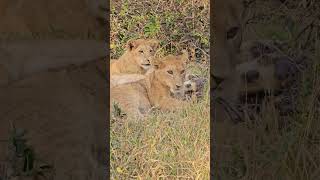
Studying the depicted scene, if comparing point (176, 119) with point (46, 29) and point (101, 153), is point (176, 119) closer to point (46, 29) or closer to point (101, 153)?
point (101, 153)

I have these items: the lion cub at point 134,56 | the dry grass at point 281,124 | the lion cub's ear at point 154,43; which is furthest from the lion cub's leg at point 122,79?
the dry grass at point 281,124

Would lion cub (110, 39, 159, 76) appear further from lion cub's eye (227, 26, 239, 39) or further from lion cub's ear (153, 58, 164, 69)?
lion cub's eye (227, 26, 239, 39)

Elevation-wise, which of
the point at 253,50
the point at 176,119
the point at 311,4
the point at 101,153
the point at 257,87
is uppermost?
the point at 311,4

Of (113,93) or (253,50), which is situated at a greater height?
(253,50)

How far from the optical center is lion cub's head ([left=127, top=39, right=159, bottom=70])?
1.98m

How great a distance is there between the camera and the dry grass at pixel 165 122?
1981 mm

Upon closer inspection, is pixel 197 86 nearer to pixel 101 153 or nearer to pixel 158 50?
pixel 158 50

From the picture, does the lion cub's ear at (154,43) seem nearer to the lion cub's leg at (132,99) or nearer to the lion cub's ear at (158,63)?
the lion cub's ear at (158,63)

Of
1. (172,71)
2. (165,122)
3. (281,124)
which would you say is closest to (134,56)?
(172,71)

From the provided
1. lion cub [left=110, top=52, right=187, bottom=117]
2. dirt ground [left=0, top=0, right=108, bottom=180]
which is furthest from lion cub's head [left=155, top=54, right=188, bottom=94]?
dirt ground [left=0, top=0, right=108, bottom=180]

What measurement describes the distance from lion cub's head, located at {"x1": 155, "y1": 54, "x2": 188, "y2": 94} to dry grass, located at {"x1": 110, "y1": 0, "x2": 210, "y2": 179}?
32mm

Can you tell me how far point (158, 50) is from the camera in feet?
6.59

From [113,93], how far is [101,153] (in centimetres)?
23

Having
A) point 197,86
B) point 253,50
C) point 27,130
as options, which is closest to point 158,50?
point 197,86
